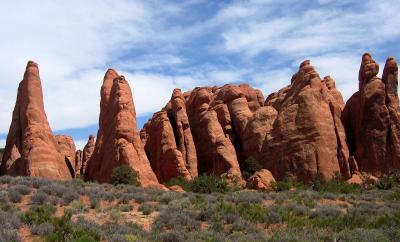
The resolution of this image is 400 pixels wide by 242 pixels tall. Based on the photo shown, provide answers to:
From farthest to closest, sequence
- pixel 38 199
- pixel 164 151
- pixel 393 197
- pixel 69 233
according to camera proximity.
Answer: pixel 164 151 → pixel 393 197 → pixel 38 199 → pixel 69 233

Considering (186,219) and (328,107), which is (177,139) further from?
(186,219)

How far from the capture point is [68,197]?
22531mm

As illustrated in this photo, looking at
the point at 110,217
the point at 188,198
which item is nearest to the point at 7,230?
the point at 110,217

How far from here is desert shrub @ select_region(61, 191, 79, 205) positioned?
22.1 m

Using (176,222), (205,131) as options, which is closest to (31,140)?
(205,131)

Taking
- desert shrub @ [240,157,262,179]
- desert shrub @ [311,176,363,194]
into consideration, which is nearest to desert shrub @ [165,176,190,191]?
desert shrub @ [240,157,262,179]

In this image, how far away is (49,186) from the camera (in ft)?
80.5

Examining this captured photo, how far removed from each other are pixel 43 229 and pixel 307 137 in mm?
31893

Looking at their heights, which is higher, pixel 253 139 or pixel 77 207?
pixel 253 139

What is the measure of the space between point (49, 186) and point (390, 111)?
99.2ft

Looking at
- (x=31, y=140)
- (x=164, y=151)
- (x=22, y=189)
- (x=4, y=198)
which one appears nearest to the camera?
(x=4, y=198)

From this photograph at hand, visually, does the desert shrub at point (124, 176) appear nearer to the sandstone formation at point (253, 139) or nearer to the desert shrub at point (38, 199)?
the sandstone formation at point (253, 139)

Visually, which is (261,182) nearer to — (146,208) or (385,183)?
(385,183)

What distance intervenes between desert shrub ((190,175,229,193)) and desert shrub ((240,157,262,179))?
9.17 metres
